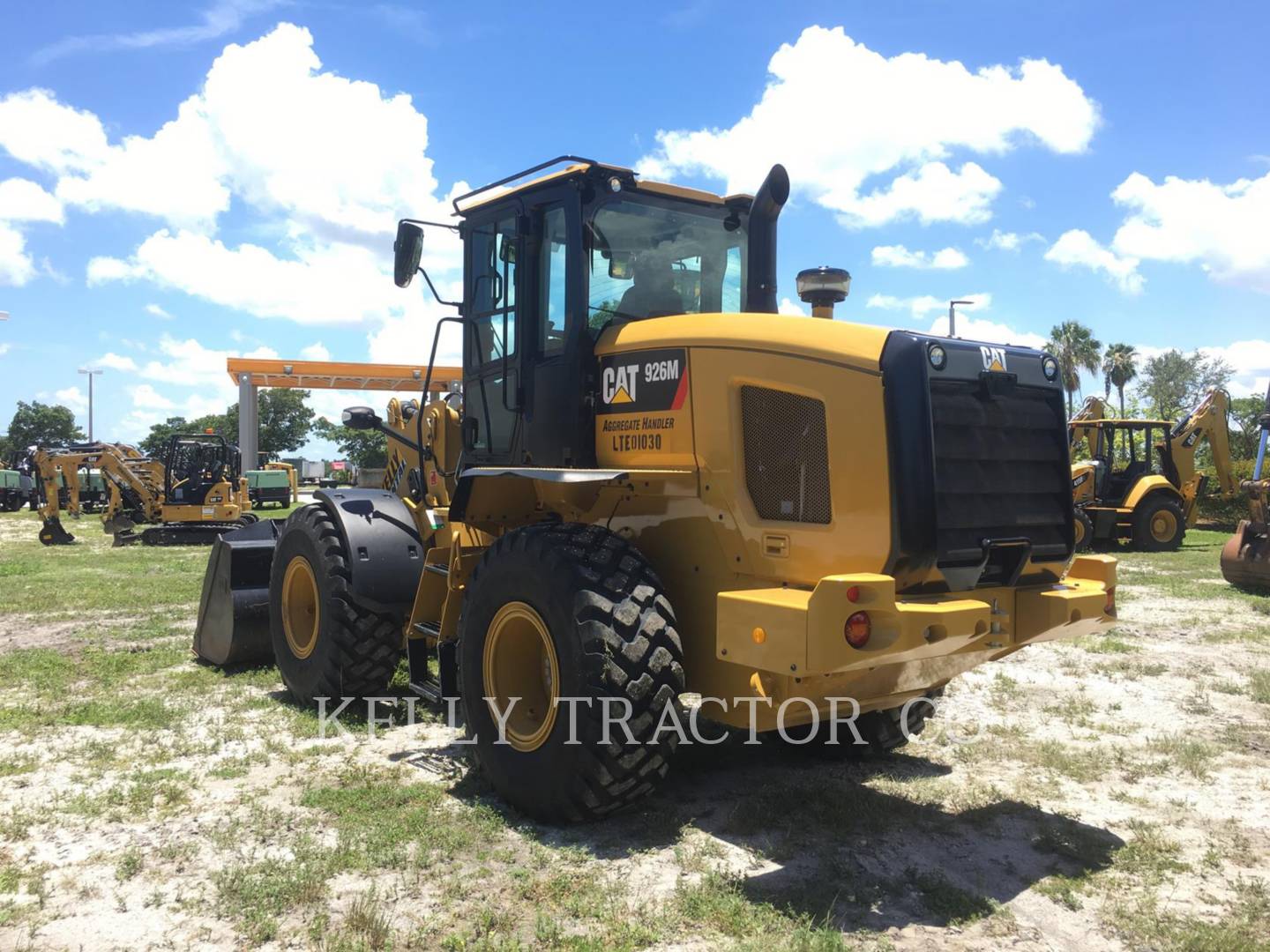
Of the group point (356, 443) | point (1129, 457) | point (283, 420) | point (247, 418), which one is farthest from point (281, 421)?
point (1129, 457)

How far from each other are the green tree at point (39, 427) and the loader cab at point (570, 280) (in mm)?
71256

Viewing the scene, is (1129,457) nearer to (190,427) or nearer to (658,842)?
(658,842)

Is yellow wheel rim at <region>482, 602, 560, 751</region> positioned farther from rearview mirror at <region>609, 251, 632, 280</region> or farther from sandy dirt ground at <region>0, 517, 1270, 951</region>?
rearview mirror at <region>609, 251, 632, 280</region>

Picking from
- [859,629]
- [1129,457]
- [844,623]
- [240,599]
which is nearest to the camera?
[844,623]

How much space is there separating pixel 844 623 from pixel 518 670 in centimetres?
197

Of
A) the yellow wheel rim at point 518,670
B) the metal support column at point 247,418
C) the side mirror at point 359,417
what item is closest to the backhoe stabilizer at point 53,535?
the metal support column at point 247,418

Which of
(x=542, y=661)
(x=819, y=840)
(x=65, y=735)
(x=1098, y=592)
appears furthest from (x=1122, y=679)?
(x=65, y=735)

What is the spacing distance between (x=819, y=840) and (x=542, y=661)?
1.61 m

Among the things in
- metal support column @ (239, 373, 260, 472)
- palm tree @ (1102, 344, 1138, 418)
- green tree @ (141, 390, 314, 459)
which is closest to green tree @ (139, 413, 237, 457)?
green tree @ (141, 390, 314, 459)

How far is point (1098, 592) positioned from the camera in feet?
15.6

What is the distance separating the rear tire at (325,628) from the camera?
6434 millimetres

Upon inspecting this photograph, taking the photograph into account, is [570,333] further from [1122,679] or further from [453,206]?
[1122,679]

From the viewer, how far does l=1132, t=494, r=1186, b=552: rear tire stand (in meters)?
19.6

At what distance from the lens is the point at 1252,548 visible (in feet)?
40.9
